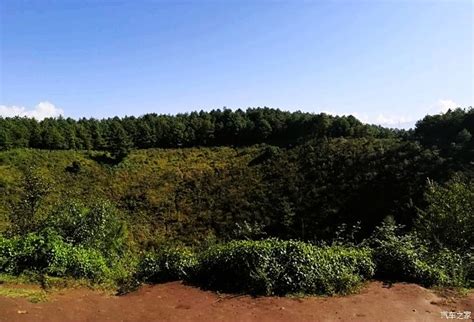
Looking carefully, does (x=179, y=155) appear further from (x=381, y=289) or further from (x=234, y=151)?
(x=381, y=289)

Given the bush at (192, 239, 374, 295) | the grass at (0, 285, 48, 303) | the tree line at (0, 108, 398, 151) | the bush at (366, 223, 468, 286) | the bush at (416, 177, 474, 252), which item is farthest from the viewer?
the tree line at (0, 108, 398, 151)

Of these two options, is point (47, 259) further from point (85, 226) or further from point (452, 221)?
point (452, 221)

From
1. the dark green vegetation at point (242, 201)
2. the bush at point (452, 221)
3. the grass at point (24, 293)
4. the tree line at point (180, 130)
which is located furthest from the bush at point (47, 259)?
the tree line at point (180, 130)

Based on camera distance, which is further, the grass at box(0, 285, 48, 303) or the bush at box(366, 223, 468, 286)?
the bush at box(366, 223, 468, 286)

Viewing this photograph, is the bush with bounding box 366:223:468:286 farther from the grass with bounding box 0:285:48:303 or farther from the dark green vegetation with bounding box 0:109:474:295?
the grass with bounding box 0:285:48:303

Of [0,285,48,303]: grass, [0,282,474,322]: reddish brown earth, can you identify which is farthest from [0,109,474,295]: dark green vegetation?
[0,285,48,303]: grass

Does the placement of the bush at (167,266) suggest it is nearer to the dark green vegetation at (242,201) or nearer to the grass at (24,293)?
the dark green vegetation at (242,201)

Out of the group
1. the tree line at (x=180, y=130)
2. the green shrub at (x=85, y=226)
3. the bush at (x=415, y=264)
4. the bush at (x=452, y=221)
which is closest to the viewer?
the bush at (x=415, y=264)
